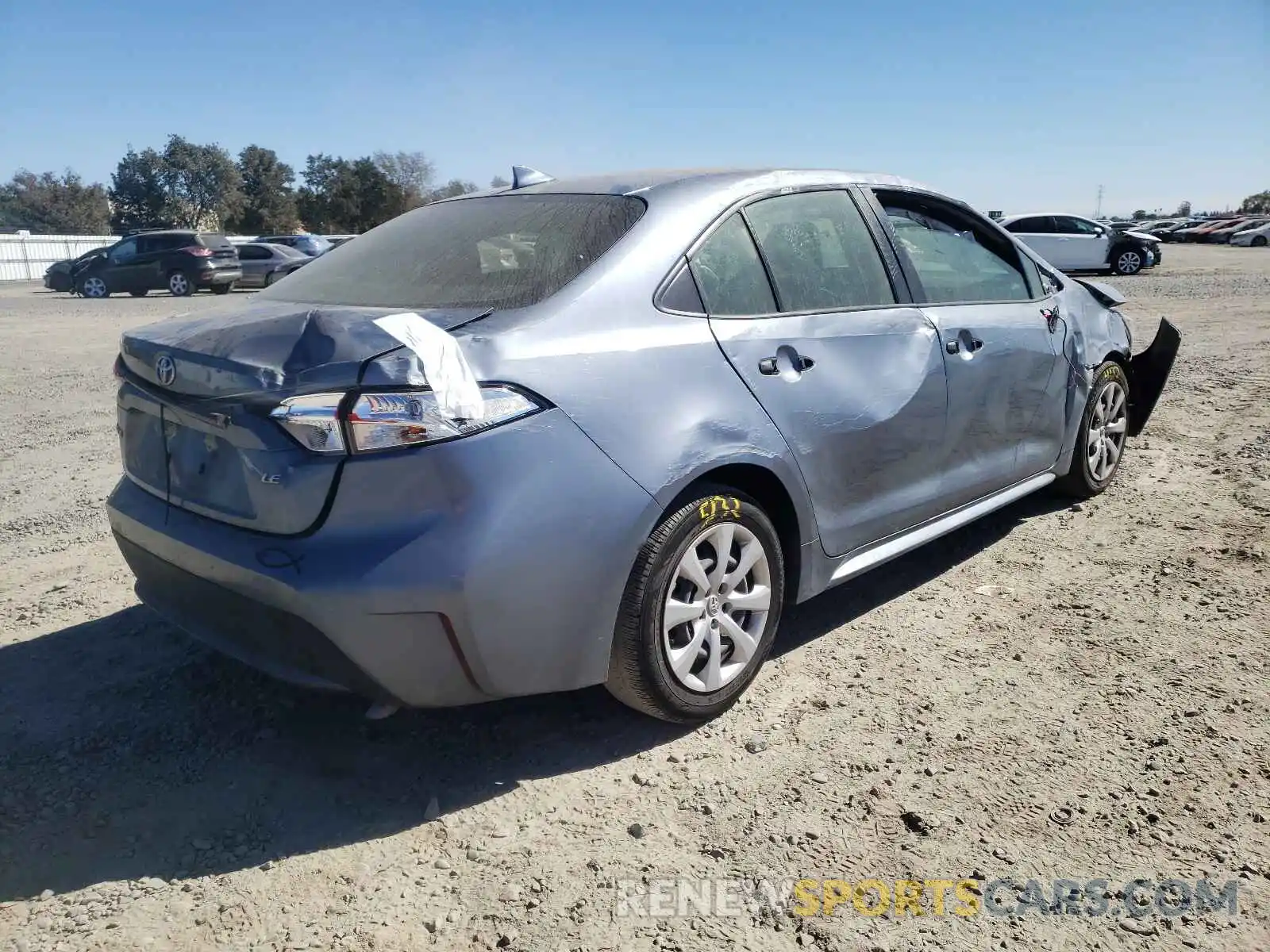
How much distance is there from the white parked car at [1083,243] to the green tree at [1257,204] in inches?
3246

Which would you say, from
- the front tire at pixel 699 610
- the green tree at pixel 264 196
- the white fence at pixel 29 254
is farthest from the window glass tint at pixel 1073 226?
the green tree at pixel 264 196

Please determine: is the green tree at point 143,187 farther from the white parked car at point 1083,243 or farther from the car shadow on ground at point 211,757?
the car shadow on ground at point 211,757

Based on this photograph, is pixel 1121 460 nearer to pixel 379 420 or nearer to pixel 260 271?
pixel 379 420

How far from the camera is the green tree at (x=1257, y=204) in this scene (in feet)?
308

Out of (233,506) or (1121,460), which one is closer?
(233,506)

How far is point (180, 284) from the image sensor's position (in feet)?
79.5

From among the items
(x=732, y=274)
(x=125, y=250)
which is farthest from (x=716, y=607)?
(x=125, y=250)

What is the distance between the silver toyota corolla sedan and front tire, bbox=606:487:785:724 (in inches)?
0.4

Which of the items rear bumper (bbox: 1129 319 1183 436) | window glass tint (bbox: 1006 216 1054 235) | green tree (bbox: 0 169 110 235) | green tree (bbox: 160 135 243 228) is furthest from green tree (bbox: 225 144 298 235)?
rear bumper (bbox: 1129 319 1183 436)

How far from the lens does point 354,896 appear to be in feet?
7.58

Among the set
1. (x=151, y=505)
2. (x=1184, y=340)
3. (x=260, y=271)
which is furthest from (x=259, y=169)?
(x=151, y=505)

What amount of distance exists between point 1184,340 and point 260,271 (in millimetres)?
22901

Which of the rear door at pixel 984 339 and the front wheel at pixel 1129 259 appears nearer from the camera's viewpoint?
the rear door at pixel 984 339

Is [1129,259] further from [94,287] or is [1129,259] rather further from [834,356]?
[94,287]
